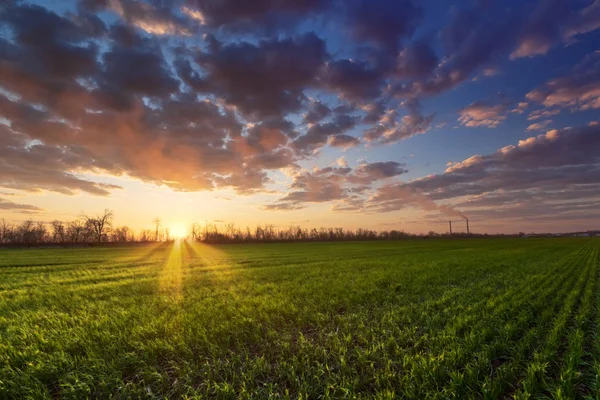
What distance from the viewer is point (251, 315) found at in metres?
9.91

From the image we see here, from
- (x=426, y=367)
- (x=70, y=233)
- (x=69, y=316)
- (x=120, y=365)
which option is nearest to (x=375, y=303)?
A: (x=426, y=367)

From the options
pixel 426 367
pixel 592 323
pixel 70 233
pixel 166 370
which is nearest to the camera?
pixel 426 367

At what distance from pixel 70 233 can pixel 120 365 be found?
165 m

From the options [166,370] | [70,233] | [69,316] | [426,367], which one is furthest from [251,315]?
[70,233]

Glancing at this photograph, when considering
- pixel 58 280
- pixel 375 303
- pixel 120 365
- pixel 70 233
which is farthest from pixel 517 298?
pixel 70 233

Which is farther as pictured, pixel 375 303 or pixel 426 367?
pixel 375 303

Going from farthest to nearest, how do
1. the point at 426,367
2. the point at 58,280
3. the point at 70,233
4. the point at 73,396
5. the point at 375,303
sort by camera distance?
1. the point at 70,233
2. the point at 58,280
3. the point at 375,303
4. the point at 426,367
5. the point at 73,396

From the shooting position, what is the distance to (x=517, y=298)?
12.5 metres

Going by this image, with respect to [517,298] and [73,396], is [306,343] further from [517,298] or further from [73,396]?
[517,298]

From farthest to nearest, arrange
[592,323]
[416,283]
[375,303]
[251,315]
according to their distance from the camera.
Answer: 1. [416,283]
2. [375,303]
3. [251,315]
4. [592,323]

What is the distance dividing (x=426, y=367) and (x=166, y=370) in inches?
213

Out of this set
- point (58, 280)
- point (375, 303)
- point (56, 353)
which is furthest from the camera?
point (58, 280)

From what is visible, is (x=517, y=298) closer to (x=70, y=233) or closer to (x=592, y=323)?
(x=592, y=323)

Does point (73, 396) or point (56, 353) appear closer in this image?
point (73, 396)
